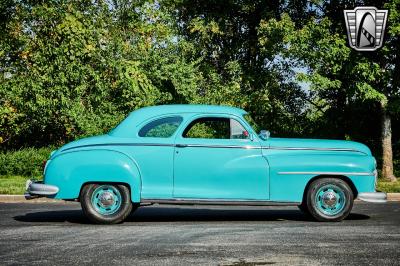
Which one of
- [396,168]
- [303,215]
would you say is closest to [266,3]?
[396,168]

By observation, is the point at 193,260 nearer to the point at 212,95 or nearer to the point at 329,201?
the point at 329,201

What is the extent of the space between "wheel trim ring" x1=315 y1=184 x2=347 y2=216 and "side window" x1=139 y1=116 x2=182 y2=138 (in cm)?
247

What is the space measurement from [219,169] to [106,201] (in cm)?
179

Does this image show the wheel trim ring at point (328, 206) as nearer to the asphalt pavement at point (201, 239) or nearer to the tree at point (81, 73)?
the asphalt pavement at point (201, 239)

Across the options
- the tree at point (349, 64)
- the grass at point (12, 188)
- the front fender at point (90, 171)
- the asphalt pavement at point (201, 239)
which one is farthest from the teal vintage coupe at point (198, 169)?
the tree at point (349, 64)

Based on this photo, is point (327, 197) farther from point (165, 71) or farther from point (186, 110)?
point (165, 71)

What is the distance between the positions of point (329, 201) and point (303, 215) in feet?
4.27

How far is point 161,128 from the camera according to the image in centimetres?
1007

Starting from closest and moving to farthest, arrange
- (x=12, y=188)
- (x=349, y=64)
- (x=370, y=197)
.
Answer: (x=370, y=197) < (x=12, y=188) < (x=349, y=64)

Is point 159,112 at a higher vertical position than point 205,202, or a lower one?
higher

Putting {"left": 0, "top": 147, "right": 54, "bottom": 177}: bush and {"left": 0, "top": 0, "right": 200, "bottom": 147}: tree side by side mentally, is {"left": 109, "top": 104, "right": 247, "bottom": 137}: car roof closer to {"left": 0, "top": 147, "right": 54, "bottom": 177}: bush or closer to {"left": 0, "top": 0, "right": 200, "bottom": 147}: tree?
{"left": 0, "top": 0, "right": 200, "bottom": 147}: tree

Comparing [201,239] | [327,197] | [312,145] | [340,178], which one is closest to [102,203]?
[201,239]

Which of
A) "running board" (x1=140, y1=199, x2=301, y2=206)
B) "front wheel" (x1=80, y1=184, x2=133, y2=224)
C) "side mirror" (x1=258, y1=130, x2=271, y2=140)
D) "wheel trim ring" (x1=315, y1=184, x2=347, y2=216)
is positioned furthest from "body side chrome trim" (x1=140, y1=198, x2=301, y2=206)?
"side mirror" (x1=258, y1=130, x2=271, y2=140)

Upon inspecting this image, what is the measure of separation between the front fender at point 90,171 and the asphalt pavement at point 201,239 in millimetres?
585
